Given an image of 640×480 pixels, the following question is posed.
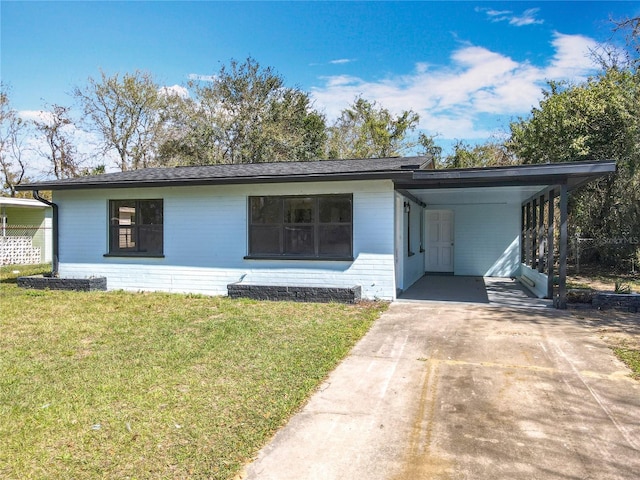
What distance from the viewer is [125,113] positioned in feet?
84.8

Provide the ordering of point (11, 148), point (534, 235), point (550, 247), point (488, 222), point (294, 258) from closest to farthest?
point (550, 247) < point (294, 258) < point (534, 235) < point (488, 222) < point (11, 148)

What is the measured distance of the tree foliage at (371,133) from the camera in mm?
26422

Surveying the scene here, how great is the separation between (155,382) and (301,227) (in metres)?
5.43

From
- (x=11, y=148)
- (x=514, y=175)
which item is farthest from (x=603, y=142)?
(x=11, y=148)

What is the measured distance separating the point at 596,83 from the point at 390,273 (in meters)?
11.5

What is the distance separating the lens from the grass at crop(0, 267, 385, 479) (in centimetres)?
284

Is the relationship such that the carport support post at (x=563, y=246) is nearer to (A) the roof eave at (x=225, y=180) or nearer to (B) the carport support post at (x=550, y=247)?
(B) the carport support post at (x=550, y=247)

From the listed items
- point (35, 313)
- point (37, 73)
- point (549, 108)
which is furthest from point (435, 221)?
point (37, 73)

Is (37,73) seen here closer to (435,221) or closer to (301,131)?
(301,131)

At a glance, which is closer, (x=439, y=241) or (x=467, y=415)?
(x=467, y=415)

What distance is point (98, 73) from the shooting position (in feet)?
82.4

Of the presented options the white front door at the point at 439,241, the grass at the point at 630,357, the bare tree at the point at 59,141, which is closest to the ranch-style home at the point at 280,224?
the white front door at the point at 439,241

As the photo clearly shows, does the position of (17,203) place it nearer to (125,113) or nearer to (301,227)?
(125,113)

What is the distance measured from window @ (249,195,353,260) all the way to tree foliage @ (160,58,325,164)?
14.7 meters
